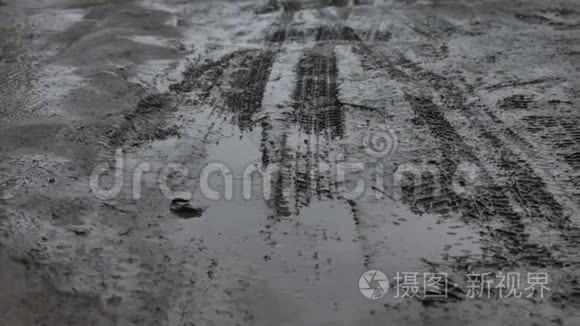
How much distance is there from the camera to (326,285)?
10.2 feet

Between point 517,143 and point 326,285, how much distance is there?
217cm

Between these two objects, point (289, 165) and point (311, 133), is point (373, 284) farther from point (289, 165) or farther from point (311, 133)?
point (311, 133)

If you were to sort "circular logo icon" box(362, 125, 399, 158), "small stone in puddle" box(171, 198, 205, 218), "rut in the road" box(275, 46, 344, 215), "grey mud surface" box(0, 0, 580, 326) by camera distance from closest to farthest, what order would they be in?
"grey mud surface" box(0, 0, 580, 326) < "small stone in puddle" box(171, 198, 205, 218) < "rut in the road" box(275, 46, 344, 215) < "circular logo icon" box(362, 125, 399, 158)

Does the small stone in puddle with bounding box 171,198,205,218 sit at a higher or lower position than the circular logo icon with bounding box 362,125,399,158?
lower

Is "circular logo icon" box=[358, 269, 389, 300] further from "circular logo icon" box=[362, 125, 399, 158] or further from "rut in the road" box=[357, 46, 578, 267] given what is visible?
"circular logo icon" box=[362, 125, 399, 158]

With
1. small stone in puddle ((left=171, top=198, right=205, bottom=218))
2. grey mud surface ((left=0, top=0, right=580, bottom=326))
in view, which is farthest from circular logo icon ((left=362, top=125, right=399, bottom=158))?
small stone in puddle ((left=171, top=198, right=205, bottom=218))

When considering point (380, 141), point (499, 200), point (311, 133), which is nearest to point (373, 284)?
point (499, 200)

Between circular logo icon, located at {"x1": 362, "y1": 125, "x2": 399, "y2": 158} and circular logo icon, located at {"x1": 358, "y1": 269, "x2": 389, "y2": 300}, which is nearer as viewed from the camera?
circular logo icon, located at {"x1": 358, "y1": 269, "x2": 389, "y2": 300}

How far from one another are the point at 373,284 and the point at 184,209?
1444 mm

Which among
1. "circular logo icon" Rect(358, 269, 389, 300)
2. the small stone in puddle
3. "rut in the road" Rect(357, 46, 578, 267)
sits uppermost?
"rut in the road" Rect(357, 46, 578, 267)

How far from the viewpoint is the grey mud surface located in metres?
3.02

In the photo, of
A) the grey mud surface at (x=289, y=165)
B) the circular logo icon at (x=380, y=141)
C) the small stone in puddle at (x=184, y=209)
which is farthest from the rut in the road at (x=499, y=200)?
the small stone in puddle at (x=184, y=209)

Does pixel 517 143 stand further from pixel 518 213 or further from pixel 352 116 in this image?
pixel 352 116

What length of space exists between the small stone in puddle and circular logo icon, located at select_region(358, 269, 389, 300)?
1271 mm
